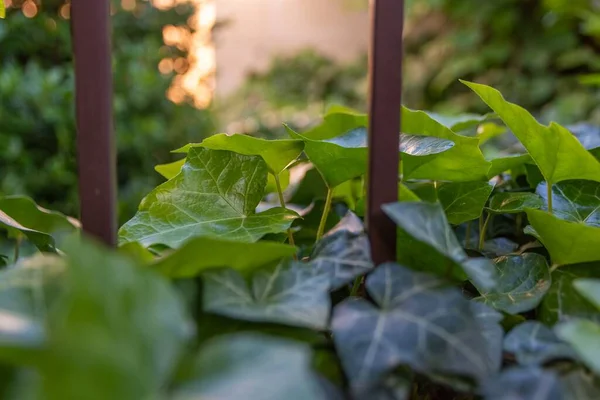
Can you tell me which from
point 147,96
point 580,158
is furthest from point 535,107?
point 580,158

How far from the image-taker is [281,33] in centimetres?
366

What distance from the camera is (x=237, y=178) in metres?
0.46

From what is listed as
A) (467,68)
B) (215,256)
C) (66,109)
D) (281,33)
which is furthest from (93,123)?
(281,33)

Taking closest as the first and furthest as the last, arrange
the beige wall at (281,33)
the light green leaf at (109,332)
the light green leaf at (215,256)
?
the light green leaf at (109,332) < the light green leaf at (215,256) < the beige wall at (281,33)

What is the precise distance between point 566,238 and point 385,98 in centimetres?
17

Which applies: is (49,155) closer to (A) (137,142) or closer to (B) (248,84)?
(A) (137,142)

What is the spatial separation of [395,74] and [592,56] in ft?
8.09

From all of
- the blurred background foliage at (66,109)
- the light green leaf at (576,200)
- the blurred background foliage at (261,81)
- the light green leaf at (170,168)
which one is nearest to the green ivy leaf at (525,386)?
the light green leaf at (576,200)

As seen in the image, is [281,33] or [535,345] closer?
[535,345]

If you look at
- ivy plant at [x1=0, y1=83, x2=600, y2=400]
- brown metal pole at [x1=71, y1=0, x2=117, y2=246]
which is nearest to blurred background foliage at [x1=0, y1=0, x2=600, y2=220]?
ivy plant at [x1=0, y1=83, x2=600, y2=400]

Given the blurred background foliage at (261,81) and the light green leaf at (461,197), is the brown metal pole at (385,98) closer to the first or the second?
the light green leaf at (461,197)

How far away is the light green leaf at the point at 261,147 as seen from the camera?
1.48 ft

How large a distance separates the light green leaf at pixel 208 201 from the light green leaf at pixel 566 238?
19 centimetres

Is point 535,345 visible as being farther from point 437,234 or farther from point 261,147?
point 261,147
